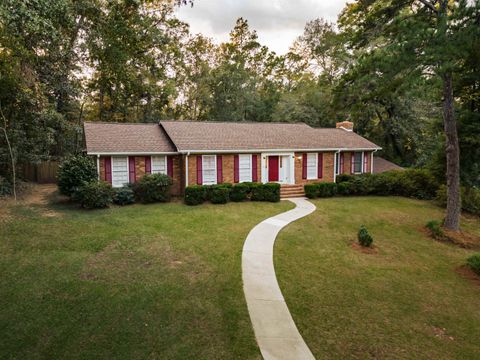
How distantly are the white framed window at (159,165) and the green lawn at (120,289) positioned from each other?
551cm

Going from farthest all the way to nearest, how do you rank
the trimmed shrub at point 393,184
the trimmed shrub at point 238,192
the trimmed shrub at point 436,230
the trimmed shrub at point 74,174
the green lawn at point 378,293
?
the trimmed shrub at point 393,184 < the trimmed shrub at point 238,192 < the trimmed shrub at point 74,174 < the trimmed shrub at point 436,230 < the green lawn at point 378,293

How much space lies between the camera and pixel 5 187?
1498cm

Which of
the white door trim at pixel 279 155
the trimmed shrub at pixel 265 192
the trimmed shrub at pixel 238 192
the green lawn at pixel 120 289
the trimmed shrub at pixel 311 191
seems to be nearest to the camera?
the green lawn at pixel 120 289

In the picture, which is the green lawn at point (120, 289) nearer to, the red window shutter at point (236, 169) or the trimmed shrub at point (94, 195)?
the trimmed shrub at point (94, 195)

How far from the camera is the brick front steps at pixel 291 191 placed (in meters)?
18.4

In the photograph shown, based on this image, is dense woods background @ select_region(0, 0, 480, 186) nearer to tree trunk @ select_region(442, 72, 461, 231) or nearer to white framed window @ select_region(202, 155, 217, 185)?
tree trunk @ select_region(442, 72, 461, 231)

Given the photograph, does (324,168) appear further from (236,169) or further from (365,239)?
(365,239)

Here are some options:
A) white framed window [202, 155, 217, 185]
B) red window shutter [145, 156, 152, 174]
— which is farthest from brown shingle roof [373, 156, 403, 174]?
red window shutter [145, 156, 152, 174]

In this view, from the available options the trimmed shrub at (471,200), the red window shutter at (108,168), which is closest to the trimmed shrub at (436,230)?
the trimmed shrub at (471,200)

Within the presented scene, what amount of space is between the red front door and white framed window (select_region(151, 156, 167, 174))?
263 inches

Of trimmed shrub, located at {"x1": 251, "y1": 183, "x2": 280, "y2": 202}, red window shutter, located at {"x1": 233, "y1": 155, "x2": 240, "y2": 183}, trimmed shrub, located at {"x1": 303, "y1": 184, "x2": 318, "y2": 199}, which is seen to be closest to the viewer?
trimmed shrub, located at {"x1": 251, "y1": 183, "x2": 280, "y2": 202}

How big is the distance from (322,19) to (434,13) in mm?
28296

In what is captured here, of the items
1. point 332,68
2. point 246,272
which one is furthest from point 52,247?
point 332,68

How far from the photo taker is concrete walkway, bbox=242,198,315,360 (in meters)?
4.96
